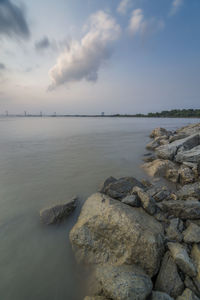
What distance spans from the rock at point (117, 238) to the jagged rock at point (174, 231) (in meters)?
0.21

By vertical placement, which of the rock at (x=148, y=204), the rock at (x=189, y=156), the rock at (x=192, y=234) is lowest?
the rock at (x=192, y=234)

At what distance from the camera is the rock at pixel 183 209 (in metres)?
3.17

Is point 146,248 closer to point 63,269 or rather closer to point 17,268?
point 63,269

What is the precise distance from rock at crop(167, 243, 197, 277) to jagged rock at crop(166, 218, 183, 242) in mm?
288

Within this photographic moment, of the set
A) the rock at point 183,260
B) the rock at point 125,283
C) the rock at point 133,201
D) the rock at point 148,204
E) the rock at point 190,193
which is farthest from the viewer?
the rock at point 190,193

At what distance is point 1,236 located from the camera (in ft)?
10.5

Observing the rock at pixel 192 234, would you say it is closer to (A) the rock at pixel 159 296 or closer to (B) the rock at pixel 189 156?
(A) the rock at pixel 159 296

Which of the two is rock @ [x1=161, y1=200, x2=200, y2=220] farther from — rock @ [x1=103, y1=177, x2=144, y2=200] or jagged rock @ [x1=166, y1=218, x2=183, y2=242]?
rock @ [x1=103, y1=177, x2=144, y2=200]

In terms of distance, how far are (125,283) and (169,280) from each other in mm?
773

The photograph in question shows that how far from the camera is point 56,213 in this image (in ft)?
12.0

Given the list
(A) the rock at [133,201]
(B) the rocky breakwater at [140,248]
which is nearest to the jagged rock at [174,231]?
(B) the rocky breakwater at [140,248]

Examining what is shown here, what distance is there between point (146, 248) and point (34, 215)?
3.11m

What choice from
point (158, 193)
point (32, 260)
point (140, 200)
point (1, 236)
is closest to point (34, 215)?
point (1, 236)

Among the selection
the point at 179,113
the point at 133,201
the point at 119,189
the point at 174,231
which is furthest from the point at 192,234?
the point at 179,113
